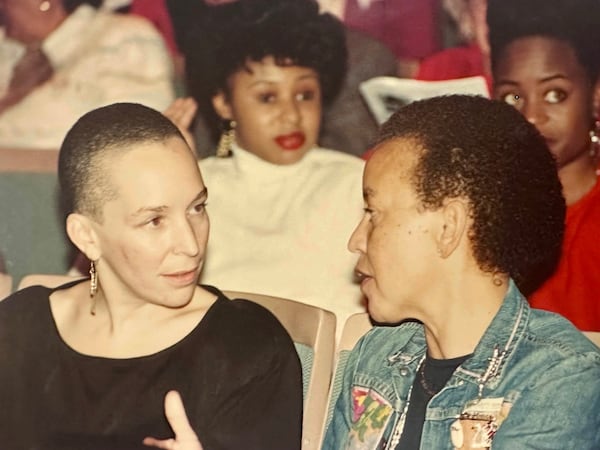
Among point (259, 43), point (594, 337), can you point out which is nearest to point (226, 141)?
point (259, 43)

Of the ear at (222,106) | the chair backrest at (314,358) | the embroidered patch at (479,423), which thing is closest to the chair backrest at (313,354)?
the chair backrest at (314,358)

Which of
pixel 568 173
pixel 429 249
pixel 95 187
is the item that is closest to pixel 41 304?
pixel 95 187

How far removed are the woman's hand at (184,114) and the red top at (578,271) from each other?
77 cm

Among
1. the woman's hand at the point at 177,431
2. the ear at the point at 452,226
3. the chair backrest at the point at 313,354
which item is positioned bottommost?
the woman's hand at the point at 177,431

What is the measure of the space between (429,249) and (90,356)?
2.15 ft

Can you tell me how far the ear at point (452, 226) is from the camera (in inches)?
57.6

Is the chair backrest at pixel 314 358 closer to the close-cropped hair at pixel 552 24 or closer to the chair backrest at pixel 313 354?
the chair backrest at pixel 313 354

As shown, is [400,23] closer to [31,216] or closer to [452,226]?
[452,226]

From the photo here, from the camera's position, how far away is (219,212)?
1.98m

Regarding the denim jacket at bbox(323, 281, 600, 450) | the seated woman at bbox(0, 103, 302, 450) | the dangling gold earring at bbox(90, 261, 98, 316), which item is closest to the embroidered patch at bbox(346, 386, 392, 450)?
the denim jacket at bbox(323, 281, 600, 450)

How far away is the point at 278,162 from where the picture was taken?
1.96 meters

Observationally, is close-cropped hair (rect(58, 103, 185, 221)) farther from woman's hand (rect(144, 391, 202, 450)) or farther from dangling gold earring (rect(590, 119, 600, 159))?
dangling gold earring (rect(590, 119, 600, 159))

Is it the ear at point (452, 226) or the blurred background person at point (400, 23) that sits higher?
the blurred background person at point (400, 23)

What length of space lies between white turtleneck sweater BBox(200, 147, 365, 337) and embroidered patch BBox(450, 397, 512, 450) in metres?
0.49
